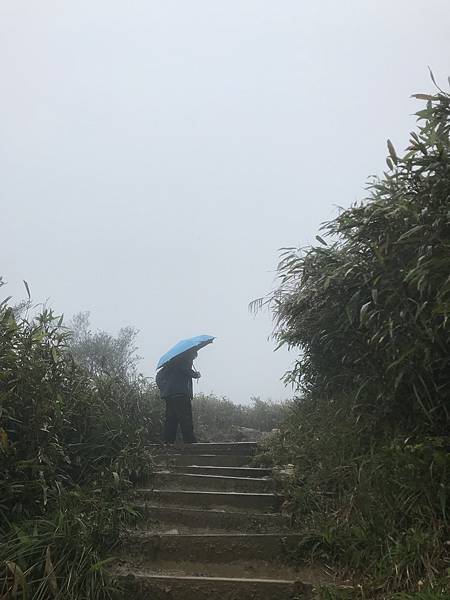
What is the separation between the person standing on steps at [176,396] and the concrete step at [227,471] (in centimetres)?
148

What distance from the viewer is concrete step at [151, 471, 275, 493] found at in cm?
504

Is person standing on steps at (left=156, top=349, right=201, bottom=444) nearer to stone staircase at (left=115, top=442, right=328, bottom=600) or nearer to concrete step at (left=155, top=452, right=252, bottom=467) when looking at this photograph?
concrete step at (left=155, top=452, right=252, bottom=467)

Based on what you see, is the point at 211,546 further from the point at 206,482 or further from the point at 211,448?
the point at 211,448

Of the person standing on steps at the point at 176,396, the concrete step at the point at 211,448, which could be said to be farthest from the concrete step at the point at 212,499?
the person standing on steps at the point at 176,396

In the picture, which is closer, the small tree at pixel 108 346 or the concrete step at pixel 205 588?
the concrete step at pixel 205 588

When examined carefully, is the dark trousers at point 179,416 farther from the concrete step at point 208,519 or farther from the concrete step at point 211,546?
the concrete step at point 211,546

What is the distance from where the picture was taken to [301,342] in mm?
5883

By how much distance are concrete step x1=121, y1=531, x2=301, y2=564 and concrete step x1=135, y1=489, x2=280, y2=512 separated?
2.31 feet

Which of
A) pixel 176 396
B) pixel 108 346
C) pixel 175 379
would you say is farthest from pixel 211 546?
pixel 108 346

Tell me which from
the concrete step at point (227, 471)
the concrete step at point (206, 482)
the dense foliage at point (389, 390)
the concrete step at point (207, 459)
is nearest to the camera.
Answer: the dense foliage at point (389, 390)

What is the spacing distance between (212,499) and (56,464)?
1.44 meters

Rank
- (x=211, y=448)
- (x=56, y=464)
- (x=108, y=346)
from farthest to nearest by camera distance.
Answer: (x=108, y=346) → (x=211, y=448) → (x=56, y=464)

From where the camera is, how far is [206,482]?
17.0ft

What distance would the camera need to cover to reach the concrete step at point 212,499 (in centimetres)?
463
